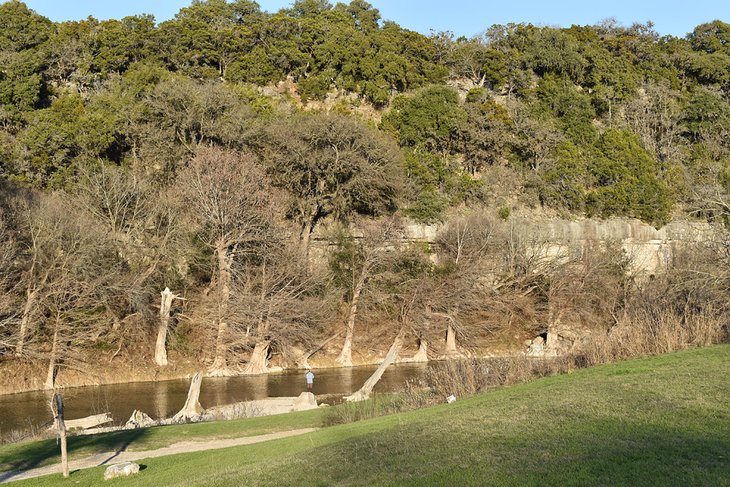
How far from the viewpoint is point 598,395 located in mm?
15391

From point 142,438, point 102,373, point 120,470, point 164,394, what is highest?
point 120,470

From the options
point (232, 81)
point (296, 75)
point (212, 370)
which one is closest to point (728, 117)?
point (296, 75)

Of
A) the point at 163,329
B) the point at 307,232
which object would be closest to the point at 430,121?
the point at 307,232

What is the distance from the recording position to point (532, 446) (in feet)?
38.0

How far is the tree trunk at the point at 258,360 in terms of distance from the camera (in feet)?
151

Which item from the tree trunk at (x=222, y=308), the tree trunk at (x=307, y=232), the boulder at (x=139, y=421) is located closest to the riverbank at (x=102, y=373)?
the tree trunk at (x=222, y=308)

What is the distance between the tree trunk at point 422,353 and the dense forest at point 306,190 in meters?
0.83

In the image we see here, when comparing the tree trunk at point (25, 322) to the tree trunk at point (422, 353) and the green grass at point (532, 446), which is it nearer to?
the green grass at point (532, 446)

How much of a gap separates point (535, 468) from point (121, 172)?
47662mm

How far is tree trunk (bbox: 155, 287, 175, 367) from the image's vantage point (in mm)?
45000

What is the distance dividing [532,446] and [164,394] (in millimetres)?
30743

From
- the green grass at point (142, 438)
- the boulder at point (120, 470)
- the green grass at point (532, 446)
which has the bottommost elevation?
the green grass at point (142, 438)

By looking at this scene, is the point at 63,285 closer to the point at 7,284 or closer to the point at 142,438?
the point at 7,284

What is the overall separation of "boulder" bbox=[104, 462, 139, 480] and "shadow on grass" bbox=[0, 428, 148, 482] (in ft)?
10.2
